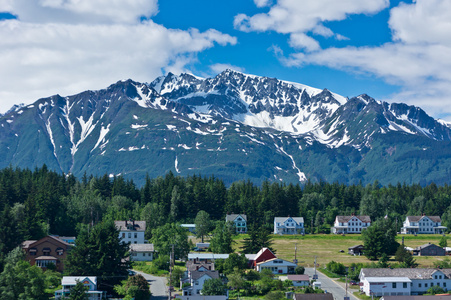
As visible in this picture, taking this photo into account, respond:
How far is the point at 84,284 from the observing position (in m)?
82.8

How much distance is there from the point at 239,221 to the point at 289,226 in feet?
43.2

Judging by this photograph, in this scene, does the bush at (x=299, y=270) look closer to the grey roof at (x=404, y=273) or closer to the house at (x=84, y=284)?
the grey roof at (x=404, y=273)

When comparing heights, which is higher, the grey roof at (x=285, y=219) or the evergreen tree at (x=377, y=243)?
the grey roof at (x=285, y=219)

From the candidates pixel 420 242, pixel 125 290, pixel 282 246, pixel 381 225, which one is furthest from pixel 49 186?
pixel 420 242

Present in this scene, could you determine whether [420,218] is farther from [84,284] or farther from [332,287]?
[84,284]

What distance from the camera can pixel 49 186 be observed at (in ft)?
464

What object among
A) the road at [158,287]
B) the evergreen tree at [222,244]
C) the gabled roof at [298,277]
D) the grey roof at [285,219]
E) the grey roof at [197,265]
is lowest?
the road at [158,287]

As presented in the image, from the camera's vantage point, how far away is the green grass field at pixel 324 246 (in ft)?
379

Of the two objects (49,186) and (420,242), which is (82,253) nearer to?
(49,186)

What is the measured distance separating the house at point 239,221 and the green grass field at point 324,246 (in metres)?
9.58

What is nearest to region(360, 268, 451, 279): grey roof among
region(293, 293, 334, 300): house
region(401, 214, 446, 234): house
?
region(293, 293, 334, 300): house

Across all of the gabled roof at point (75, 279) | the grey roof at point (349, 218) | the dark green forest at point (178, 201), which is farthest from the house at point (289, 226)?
the gabled roof at point (75, 279)

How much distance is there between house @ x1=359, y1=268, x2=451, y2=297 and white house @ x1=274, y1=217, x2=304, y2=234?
62.1m

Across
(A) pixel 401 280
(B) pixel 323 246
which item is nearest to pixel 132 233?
(B) pixel 323 246
